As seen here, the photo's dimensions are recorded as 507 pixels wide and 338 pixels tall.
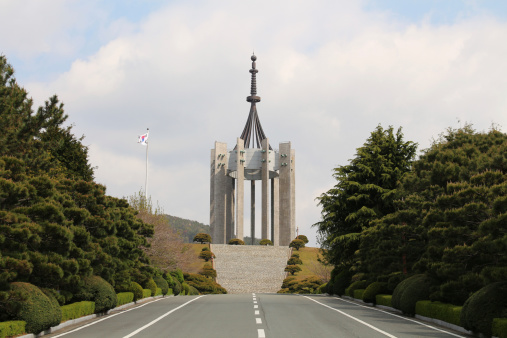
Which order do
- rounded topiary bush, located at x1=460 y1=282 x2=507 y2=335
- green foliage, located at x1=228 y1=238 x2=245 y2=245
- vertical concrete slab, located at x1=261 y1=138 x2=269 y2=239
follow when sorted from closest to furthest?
rounded topiary bush, located at x1=460 y1=282 x2=507 y2=335 < green foliage, located at x1=228 y1=238 x2=245 y2=245 < vertical concrete slab, located at x1=261 y1=138 x2=269 y2=239

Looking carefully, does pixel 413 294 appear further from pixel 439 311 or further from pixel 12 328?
pixel 12 328

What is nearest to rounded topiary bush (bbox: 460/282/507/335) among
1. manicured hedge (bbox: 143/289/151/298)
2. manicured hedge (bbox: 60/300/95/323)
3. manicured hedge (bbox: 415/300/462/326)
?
manicured hedge (bbox: 415/300/462/326)

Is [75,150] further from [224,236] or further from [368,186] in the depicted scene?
[224,236]

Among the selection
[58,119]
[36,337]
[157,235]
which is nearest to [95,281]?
[36,337]

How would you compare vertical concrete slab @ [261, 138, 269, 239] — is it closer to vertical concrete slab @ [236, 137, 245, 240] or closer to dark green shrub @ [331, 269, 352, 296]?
vertical concrete slab @ [236, 137, 245, 240]

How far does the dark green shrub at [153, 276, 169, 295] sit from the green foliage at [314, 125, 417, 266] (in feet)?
36.7

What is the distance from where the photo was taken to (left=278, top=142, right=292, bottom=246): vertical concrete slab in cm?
8406

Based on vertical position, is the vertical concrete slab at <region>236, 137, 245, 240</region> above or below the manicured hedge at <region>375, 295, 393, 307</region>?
above

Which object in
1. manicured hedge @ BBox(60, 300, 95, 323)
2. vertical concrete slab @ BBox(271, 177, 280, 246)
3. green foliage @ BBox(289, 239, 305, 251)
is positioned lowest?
manicured hedge @ BBox(60, 300, 95, 323)

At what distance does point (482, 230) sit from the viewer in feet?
50.3

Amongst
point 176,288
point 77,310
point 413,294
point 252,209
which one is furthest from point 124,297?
point 252,209

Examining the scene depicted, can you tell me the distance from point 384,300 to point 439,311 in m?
8.02

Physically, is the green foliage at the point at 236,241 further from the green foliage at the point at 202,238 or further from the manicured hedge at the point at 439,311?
the manicured hedge at the point at 439,311

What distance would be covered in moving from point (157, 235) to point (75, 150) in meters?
9.02
